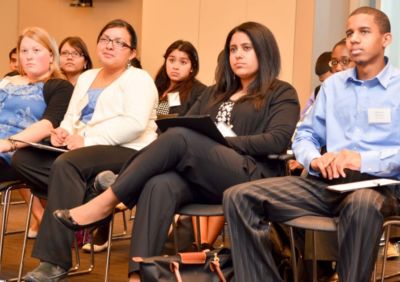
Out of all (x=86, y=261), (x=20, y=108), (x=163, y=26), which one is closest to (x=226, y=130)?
(x=20, y=108)

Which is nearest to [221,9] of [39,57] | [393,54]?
[393,54]

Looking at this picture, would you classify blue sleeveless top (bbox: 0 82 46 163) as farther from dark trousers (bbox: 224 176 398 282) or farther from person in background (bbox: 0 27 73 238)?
dark trousers (bbox: 224 176 398 282)

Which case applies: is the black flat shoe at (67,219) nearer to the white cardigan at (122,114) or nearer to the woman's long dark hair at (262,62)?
the white cardigan at (122,114)

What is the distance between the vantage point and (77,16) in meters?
8.80

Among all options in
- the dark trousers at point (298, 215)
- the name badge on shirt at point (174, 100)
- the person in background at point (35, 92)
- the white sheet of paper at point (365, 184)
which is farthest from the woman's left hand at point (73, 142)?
the white sheet of paper at point (365, 184)

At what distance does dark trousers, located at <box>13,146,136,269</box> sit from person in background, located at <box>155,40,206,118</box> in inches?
60.4

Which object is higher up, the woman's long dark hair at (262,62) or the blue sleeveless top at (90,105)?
the woman's long dark hair at (262,62)

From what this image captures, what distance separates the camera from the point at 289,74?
6605mm

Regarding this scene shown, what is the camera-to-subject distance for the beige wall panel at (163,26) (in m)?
7.42

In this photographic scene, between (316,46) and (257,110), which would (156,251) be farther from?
(316,46)

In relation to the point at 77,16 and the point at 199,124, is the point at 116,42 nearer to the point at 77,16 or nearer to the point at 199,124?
the point at 199,124

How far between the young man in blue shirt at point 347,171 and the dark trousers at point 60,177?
0.82 metres

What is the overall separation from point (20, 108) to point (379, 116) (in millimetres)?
1994

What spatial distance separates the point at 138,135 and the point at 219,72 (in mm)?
516
